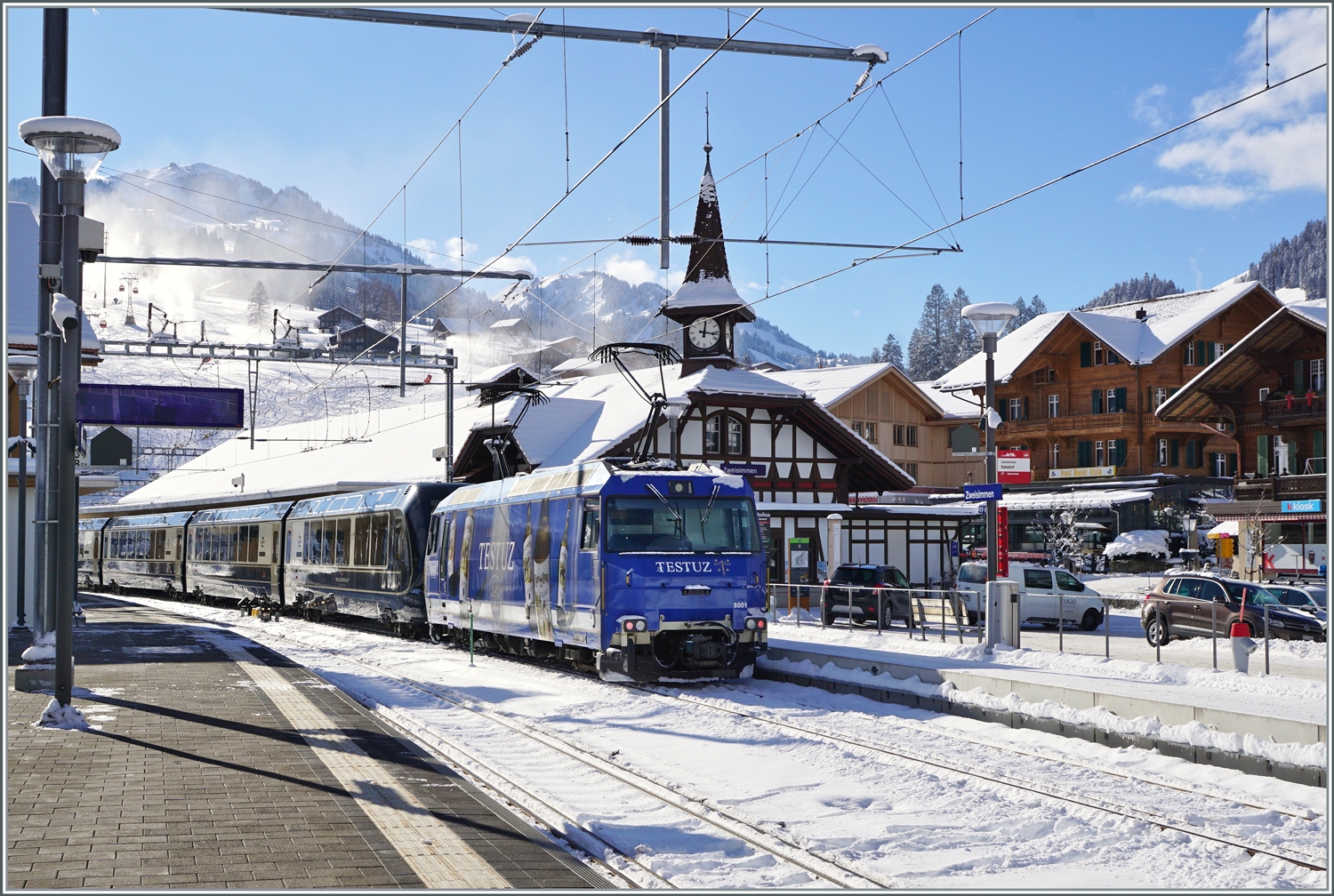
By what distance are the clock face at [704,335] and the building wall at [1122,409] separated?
24606 mm

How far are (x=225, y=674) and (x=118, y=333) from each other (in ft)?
613

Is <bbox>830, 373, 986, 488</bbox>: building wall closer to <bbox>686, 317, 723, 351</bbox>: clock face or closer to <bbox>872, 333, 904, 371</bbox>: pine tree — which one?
<bbox>686, 317, 723, 351</bbox>: clock face

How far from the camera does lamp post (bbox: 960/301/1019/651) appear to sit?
65.2 ft

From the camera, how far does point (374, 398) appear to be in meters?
151

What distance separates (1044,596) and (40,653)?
19.8m

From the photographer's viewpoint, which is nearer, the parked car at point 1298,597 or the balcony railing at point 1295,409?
the parked car at point 1298,597

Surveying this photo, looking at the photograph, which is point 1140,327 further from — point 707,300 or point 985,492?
point 985,492

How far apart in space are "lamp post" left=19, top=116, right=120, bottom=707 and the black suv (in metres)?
15.7

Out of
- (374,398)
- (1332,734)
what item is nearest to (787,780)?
(1332,734)

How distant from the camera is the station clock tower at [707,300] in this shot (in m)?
46.3

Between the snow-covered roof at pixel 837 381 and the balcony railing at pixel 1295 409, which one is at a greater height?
the snow-covered roof at pixel 837 381

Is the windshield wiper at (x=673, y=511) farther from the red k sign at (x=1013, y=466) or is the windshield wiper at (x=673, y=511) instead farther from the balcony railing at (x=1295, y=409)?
the balcony railing at (x=1295, y=409)

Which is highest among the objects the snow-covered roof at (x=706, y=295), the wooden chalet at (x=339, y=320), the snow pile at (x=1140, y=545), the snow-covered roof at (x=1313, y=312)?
the wooden chalet at (x=339, y=320)

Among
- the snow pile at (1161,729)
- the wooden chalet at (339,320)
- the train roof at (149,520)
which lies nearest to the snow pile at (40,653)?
the snow pile at (1161,729)
